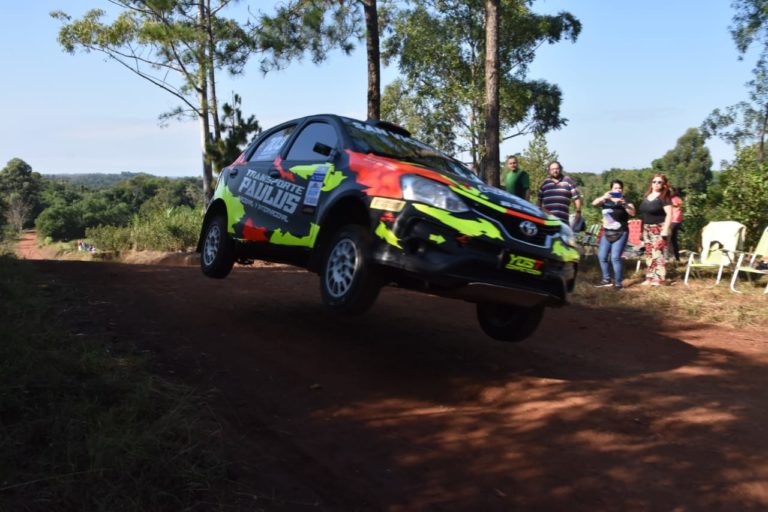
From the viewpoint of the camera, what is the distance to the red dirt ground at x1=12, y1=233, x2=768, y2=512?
3.19 m

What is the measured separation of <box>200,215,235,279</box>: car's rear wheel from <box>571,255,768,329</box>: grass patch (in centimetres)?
510

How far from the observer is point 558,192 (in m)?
10.4

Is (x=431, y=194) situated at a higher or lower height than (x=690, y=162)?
lower

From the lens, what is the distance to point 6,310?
5367mm

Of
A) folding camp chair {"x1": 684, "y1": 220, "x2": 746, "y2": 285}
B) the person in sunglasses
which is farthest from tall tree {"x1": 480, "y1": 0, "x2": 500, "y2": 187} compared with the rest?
folding camp chair {"x1": 684, "y1": 220, "x2": 746, "y2": 285}

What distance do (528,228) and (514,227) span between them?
0.46 feet

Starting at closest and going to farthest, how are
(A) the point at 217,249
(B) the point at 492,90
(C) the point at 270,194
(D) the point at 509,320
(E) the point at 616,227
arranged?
(D) the point at 509,320, (C) the point at 270,194, (A) the point at 217,249, (E) the point at 616,227, (B) the point at 492,90

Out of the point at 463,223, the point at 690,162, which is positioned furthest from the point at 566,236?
the point at 690,162

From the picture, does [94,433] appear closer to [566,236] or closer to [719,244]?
[566,236]

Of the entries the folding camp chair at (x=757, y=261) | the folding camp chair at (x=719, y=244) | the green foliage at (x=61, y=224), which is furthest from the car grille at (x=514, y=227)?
the green foliage at (x=61, y=224)

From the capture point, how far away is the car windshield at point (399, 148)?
212 inches

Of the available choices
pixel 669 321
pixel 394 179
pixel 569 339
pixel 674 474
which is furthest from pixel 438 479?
pixel 669 321

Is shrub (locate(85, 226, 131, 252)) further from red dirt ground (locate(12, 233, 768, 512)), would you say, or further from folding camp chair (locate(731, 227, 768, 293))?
folding camp chair (locate(731, 227, 768, 293))

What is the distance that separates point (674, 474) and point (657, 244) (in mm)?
7235
